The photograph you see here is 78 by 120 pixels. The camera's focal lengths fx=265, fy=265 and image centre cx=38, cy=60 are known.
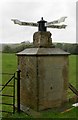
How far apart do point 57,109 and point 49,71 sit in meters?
1.13

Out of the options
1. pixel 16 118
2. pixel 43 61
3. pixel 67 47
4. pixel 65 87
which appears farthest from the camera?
pixel 67 47

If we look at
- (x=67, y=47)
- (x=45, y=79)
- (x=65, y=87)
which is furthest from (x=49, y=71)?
(x=67, y=47)

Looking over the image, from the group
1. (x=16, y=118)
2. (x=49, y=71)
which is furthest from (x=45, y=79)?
(x=16, y=118)

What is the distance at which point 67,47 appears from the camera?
1208cm

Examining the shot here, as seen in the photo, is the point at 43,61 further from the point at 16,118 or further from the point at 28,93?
the point at 16,118

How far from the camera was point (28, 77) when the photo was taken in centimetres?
753

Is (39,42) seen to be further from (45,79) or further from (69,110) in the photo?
(69,110)

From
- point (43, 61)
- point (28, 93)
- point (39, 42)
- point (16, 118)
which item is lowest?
point (16, 118)

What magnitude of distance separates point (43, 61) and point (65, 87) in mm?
1170

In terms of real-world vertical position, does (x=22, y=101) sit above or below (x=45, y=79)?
below

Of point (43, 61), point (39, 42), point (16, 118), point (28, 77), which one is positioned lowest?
point (16, 118)

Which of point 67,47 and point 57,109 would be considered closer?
point 57,109

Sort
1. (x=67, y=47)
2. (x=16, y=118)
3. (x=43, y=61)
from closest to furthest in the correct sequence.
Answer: (x=16, y=118) < (x=43, y=61) < (x=67, y=47)

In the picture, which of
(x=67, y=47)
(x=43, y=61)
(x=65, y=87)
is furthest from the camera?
(x=67, y=47)
